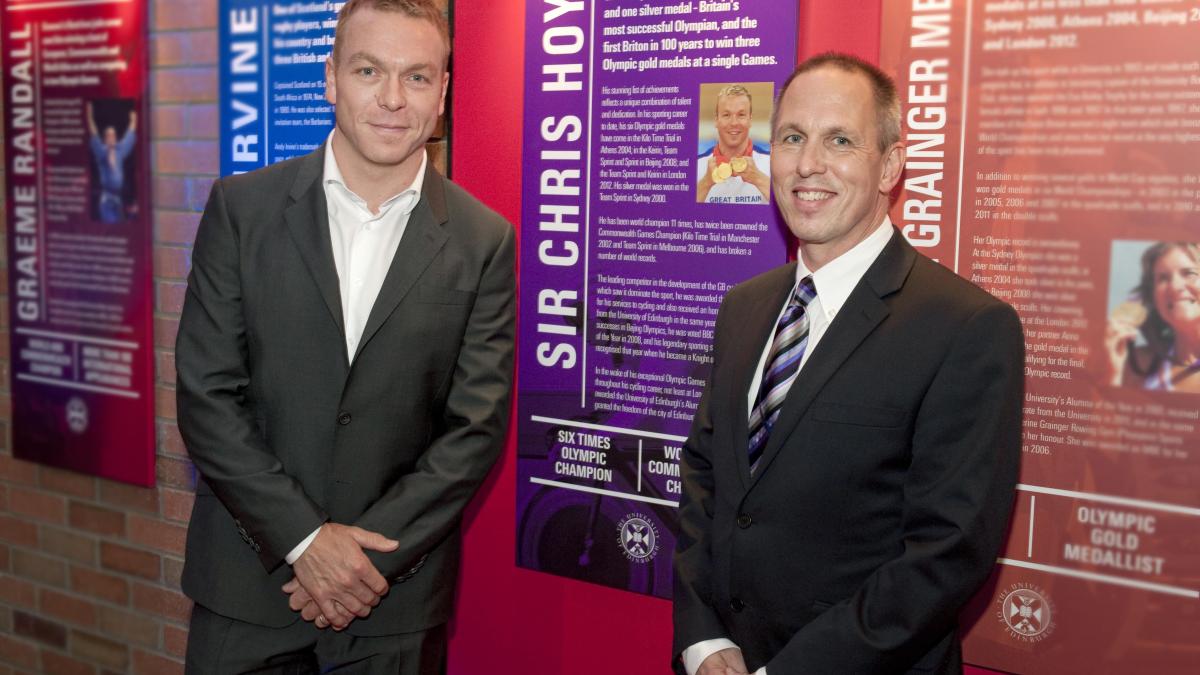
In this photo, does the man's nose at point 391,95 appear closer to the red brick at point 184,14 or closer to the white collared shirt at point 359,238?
the white collared shirt at point 359,238

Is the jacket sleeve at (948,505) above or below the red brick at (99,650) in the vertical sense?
above

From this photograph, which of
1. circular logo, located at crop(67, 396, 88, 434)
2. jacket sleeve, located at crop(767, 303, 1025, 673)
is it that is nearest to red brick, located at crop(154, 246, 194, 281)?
circular logo, located at crop(67, 396, 88, 434)

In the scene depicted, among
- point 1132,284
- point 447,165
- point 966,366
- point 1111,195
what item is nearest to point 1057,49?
point 1111,195

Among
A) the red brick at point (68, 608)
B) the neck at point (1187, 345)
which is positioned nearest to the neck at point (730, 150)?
the neck at point (1187, 345)

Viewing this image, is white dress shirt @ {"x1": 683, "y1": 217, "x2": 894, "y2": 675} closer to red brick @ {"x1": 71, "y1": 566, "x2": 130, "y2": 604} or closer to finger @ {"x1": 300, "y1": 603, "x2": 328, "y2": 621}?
finger @ {"x1": 300, "y1": 603, "x2": 328, "y2": 621}

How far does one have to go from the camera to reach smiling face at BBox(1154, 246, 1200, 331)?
217cm

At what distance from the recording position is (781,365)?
2.08 metres

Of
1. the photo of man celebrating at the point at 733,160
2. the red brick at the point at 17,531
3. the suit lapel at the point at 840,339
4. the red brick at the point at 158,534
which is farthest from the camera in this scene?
the red brick at the point at 17,531

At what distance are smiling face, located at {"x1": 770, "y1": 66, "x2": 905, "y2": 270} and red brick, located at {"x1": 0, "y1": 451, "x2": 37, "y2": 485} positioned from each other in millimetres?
3413

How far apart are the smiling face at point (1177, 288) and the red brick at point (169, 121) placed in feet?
9.62

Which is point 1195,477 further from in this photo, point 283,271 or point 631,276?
point 283,271

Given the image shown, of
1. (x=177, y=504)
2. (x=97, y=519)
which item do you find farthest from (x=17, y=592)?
(x=177, y=504)

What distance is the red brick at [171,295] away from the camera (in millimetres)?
3738

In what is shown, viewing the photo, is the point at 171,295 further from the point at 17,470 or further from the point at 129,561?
the point at 17,470
